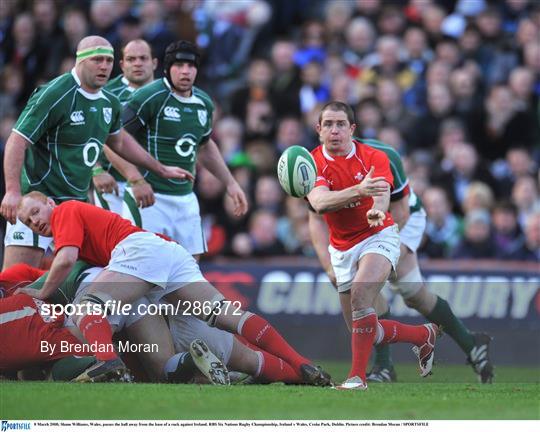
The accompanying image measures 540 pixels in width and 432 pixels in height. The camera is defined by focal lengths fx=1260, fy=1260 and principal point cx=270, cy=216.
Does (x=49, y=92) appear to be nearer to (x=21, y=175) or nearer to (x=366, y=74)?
(x=21, y=175)

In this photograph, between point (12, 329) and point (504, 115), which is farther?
point (504, 115)

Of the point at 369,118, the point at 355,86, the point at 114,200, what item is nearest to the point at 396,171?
the point at 114,200

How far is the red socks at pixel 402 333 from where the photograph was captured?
8875mm

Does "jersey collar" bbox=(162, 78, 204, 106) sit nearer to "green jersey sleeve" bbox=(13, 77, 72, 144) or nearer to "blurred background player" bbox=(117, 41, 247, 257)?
"blurred background player" bbox=(117, 41, 247, 257)

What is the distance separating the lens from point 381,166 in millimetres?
8867

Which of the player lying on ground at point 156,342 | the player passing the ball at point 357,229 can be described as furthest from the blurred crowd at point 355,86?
the player lying on ground at point 156,342

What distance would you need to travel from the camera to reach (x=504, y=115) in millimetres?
15789

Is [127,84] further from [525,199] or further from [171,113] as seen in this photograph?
[525,199]

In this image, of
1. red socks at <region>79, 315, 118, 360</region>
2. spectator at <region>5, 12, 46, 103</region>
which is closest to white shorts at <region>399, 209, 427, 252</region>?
red socks at <region>79, 315, 118, 360</region>

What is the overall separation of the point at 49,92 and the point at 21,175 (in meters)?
0.69

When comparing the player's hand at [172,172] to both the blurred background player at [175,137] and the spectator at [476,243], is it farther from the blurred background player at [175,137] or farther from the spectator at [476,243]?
the spectator at [476,243]

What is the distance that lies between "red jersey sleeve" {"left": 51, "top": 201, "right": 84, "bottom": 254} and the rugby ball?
56.6 inches

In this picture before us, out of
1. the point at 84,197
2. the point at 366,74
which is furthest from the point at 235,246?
the point at 84,197

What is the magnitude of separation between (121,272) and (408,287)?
2788 millimetres
